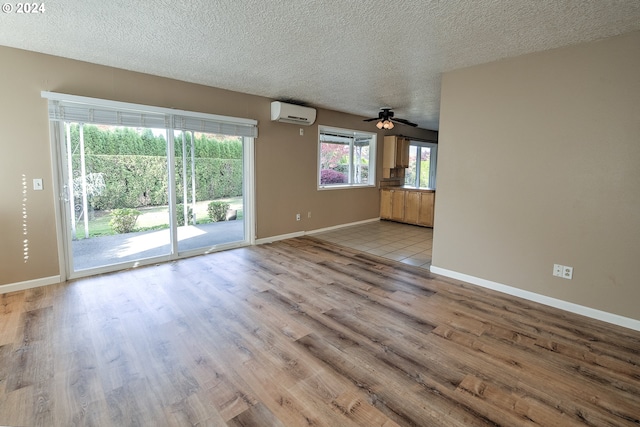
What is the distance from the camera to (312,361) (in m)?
2.11

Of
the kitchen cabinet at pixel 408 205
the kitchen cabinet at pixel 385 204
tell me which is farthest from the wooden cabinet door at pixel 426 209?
the kitchen cabinet at pixel 385 204

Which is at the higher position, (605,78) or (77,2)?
(77,2)

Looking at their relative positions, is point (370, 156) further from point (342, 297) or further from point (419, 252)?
point (342, 297)

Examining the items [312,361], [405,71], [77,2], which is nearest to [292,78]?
[405,71]

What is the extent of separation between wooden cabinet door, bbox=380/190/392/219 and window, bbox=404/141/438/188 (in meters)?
1.35

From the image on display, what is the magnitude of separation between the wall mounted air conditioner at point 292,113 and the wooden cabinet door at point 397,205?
2892mm

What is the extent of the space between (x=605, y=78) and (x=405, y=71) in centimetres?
184

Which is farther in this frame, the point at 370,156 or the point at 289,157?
the point at 370,156

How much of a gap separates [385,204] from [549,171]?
15.2 ft

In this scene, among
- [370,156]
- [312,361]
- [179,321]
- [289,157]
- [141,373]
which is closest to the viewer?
[141,373]

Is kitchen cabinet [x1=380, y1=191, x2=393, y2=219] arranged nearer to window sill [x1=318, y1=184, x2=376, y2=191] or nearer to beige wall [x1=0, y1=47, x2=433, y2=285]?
window sill [x1=318, y1=184, x2=376, y2=191]

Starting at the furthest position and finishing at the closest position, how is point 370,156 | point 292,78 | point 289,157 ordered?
point 370,156 → point 289,157 → point 292,78

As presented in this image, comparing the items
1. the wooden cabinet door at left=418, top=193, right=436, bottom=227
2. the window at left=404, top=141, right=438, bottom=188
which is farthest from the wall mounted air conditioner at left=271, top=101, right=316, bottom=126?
the window at left=404, top=141, right=438, bottom=188
